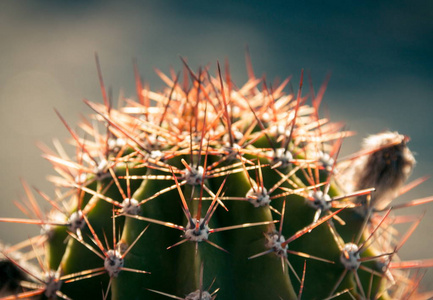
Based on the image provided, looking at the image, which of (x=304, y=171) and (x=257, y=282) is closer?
(x=257, y=282)

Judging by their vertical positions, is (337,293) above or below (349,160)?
below

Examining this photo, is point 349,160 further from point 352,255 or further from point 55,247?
point 55,247

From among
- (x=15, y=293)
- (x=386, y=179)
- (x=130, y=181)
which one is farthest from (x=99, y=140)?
(x=386, y=179)

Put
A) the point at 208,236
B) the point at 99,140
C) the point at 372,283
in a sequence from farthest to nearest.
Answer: the point at 99,140
the point at 372,283
the point at 208,236

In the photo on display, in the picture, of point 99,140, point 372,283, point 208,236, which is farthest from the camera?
point 99,140

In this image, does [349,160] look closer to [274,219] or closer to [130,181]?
[274,219]

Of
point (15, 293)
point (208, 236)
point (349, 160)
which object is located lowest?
point (15, 293)
